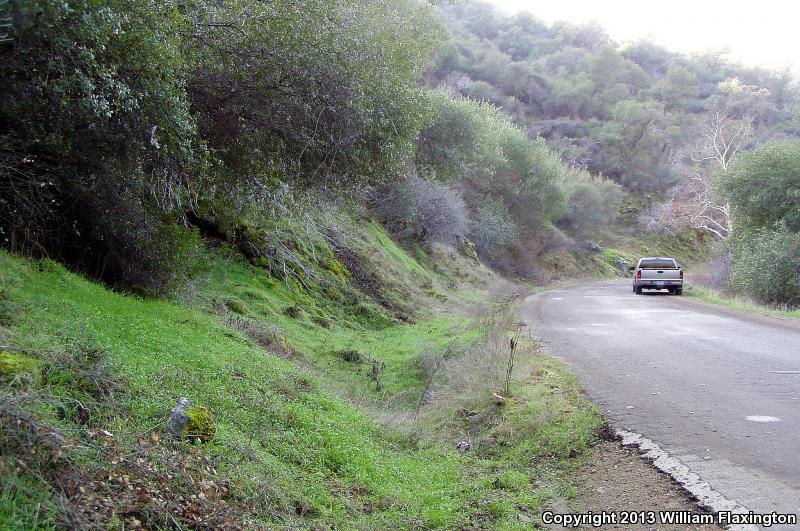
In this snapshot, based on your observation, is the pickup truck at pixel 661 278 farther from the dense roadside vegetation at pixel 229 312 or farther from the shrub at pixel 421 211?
the dense roadside vegetation at pixel 229 312

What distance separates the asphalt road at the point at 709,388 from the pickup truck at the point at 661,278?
32.9 ft

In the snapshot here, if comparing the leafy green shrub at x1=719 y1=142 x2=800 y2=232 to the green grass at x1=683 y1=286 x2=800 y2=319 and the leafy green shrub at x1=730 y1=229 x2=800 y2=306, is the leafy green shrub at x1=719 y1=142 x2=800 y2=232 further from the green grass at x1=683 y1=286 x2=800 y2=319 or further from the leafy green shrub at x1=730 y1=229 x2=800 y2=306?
the green grass at x1=683 y1=286 x2=800 y2=319

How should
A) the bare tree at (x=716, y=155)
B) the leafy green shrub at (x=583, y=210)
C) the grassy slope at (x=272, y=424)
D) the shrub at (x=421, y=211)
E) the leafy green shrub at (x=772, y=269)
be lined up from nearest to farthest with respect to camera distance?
the grassy slope at (x=272, y=424) < the leafy green shrub at (x=772, y=269) < the shrub at (x=421, y=211) < the bare tree at (x=716, y=155) < the leafy green shrub at (x=583, y=210)

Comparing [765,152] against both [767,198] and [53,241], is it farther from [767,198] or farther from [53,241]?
[53,241]

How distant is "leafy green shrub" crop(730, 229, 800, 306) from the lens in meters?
22.2

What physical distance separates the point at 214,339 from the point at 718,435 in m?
6.33

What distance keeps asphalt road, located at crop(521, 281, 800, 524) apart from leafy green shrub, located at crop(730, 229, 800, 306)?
25.7 ft

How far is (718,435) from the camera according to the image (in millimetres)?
6125

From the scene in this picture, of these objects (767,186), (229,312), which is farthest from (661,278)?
(229,312)

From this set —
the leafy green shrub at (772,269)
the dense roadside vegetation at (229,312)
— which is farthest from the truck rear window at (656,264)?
the dense roadside vegetation at (229,312)


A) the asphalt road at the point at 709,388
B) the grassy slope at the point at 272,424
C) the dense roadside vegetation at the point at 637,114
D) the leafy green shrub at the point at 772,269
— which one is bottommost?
the grassy slope at the point at 272,424

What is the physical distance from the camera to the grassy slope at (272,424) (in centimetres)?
469

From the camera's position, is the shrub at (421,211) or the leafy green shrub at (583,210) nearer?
the shrub at (421,211)

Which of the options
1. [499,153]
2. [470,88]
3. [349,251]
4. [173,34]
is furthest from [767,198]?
[470,88]
